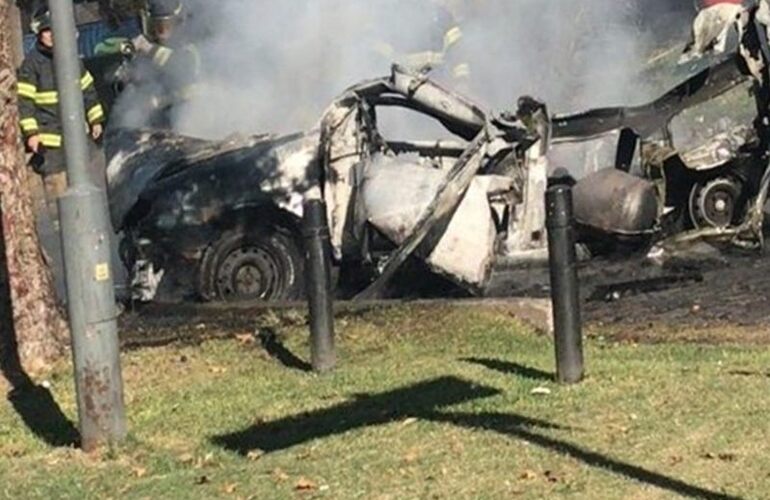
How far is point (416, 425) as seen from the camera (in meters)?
7.35

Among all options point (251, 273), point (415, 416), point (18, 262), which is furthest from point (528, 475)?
point (251, 273)

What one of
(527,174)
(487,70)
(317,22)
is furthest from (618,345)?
(487,70)

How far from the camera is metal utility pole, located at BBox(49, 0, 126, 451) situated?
714 cm

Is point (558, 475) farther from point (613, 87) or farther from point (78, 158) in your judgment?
point (613, 87)

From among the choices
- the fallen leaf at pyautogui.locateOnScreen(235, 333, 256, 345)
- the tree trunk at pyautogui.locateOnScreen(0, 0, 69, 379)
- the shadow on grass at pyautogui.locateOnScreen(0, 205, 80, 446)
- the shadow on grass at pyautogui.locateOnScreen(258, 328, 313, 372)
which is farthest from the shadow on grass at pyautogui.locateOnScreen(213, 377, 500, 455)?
the tree trunk at pyautogui.locateOnScreen(0, 0, 69, 379)

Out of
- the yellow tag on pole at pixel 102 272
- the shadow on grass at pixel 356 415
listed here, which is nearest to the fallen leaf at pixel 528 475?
the shadow on grass at pixel 356 415

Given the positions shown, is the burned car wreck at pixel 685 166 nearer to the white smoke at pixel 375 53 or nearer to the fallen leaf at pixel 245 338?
the white smoke at pixel 375 53

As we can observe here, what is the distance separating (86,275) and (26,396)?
5.85 ft

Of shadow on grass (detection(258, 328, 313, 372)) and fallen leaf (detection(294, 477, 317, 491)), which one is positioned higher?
shadow on grass (detection(258, 328, 313, 372))

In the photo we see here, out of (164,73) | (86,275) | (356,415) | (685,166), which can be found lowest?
(356,415)

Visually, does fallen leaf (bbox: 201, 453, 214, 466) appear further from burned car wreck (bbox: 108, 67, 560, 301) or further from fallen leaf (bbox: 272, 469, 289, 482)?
burned car wreck (bbox: 108, 67, 560, 301)

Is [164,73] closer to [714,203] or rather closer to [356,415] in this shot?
[714,203]

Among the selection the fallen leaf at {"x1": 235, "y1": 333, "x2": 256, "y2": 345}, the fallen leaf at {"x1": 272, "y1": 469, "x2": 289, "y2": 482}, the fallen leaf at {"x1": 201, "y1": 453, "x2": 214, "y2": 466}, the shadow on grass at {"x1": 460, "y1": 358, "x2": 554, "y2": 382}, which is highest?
the fallen leaf at {"x1": 235, "y1": 333, "x2": 256, "y2": 345}

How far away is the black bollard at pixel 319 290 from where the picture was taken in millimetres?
9133
